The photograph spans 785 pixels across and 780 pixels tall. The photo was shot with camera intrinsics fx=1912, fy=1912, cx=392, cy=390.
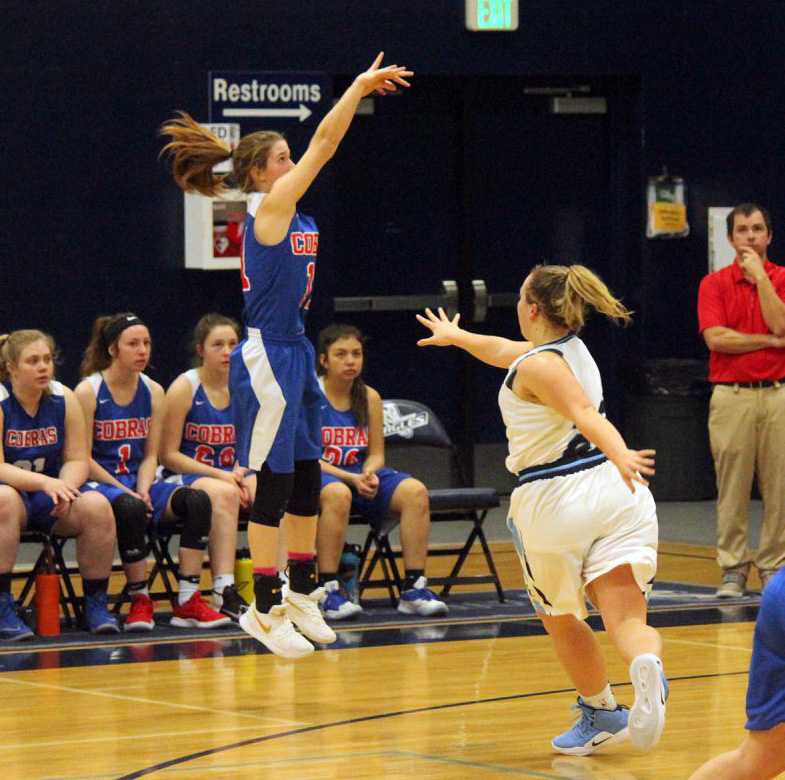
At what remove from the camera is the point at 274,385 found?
6785mm

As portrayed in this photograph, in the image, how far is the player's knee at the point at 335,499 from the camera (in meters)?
8.49

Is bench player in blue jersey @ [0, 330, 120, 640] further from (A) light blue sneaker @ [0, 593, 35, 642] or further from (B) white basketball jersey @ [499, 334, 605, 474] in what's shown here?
(B) white basketball jersey @ [499, 334, 605, 474]

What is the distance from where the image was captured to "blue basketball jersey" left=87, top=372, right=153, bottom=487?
8391mm

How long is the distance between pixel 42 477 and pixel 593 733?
3.11m

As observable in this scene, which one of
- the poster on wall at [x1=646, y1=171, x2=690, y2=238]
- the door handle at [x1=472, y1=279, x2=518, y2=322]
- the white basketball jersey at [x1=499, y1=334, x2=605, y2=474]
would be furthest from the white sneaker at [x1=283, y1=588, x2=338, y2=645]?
the poster on wall at [x1=646, y1=171, x2=690, y2=238]

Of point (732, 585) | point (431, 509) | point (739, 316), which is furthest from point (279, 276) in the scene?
point (732, 585)

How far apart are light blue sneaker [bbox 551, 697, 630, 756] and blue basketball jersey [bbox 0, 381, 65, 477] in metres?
3.25

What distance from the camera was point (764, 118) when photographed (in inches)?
516

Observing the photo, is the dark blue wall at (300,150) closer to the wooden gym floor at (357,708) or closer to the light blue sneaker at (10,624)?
the light blue sneaker at (10,624)

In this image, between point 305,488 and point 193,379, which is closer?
point 305,488

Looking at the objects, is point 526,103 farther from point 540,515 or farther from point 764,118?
point 540,515

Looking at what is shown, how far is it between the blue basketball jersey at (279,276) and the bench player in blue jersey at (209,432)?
1641mm

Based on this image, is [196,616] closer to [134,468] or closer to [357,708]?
[134,468]

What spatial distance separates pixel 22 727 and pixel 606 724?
6.17ft
